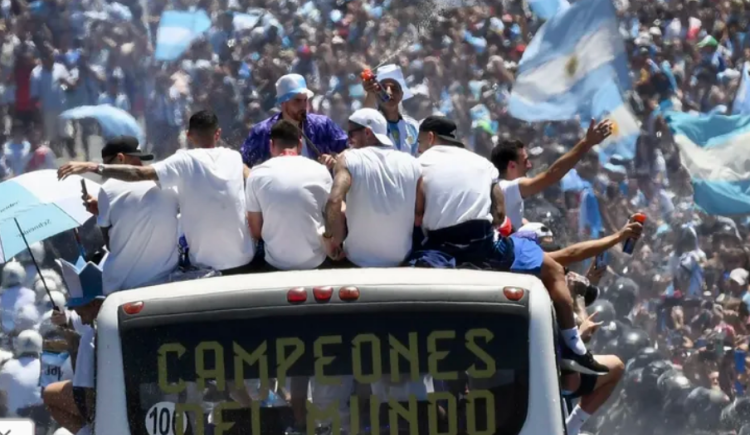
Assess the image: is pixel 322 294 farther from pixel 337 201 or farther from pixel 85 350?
pixel 85 350

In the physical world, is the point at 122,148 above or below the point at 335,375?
above

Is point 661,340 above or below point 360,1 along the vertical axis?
below

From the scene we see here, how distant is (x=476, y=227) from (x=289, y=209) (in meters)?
0.97

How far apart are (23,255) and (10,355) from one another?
2361 mm

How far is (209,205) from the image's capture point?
952 cm

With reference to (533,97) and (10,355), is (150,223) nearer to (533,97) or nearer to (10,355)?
(10,355)

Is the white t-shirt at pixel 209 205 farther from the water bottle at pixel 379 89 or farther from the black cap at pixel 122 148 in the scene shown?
the water bottle at pixel 379 89

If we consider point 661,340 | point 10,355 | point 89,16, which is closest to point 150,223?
point 10,355

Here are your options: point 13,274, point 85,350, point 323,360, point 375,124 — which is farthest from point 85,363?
point 13,274

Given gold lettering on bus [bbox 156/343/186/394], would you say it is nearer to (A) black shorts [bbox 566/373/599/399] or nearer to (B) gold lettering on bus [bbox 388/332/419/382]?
(B) gold lettering on bus [bbox 388/332/419/382]

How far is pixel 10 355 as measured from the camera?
669 inches

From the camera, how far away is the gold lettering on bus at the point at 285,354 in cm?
864

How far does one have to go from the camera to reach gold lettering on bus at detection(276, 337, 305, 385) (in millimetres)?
8641

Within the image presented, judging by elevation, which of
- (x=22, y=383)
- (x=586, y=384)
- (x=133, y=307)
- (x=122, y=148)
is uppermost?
(x=122, y=148)
